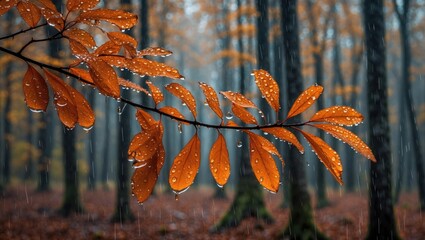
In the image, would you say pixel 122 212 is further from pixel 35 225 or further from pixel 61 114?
pixel 61 114

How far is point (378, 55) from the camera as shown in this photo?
17.5 feet

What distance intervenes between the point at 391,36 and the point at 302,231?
19.4m

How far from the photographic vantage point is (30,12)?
64cm

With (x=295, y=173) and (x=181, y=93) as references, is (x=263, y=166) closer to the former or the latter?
(x=181, y=93)

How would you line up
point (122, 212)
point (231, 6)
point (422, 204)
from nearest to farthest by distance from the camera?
point (122, 212), point (422, 204), point (231, 6)

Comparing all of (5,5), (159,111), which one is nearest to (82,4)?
(5,5)

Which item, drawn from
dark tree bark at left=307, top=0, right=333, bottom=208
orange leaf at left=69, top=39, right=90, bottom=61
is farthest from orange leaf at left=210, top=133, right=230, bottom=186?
dark tree bark at left=307, top=0, right=333, bottom=208

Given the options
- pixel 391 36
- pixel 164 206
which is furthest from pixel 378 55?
pixel 391 36

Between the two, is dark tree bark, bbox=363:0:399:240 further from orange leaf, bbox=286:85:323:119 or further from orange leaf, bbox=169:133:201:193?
orange leaf, bbox=169:133:201:193

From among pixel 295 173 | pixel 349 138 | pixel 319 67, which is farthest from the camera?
pixel 319 67

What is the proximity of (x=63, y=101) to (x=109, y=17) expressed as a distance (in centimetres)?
19

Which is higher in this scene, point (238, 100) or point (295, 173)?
point (238, 100)

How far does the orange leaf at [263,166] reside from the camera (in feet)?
1.81

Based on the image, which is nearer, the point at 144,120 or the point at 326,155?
the point at 326,155
